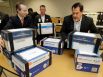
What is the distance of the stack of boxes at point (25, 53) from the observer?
1.08 m

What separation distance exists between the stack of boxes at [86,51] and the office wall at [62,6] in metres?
5.03

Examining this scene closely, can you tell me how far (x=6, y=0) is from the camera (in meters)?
6.98

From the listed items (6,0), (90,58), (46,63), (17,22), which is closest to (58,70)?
(46,63)

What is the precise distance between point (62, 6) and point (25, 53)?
5621 millimetres

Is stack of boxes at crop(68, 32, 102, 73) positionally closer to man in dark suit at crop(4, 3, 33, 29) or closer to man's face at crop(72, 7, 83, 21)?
man's face at crop(72, 7, 83, 21)

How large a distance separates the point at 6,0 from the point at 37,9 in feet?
5.80

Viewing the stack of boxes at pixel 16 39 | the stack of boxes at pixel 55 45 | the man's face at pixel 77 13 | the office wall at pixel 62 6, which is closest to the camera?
the stack of boxes at pixel 16 39

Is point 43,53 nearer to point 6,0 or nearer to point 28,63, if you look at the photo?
point 28,63

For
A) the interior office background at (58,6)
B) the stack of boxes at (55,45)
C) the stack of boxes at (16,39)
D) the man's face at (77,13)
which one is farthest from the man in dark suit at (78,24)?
the interior office background at (58,6)

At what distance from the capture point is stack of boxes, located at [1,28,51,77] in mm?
1077

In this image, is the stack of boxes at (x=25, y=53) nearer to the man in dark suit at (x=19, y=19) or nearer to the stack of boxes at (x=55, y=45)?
the stack of boxes at (x=55, y=45)

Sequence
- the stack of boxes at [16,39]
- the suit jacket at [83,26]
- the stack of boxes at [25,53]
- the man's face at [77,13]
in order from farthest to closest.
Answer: the suit jacket at [83,26]
the man's face at [77,13]
the stack of boxes at [16,39]
the stack of boxes at [25,53]

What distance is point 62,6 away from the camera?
256 inches

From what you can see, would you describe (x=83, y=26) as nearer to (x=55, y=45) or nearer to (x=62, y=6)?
(x=55, y=45)
